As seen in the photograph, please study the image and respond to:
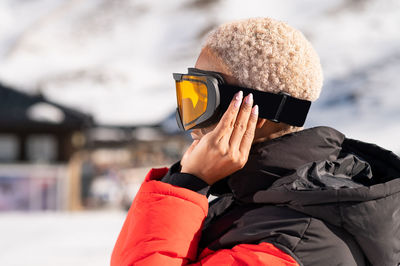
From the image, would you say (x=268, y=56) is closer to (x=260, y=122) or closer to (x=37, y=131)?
(x=260, y=122)

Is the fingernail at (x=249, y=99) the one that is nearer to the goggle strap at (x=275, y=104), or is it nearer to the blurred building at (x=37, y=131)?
the goggle strap at (x=275, y=104)

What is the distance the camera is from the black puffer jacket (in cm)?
109

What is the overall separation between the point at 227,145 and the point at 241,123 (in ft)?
0.23

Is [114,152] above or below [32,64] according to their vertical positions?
below

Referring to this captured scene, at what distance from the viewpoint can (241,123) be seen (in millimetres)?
1200

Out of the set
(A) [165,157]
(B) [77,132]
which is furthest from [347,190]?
(A) [165,157]

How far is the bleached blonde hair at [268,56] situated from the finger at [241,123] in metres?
0.06

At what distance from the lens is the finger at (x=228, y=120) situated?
1190 mm

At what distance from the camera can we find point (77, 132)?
51.3 feet

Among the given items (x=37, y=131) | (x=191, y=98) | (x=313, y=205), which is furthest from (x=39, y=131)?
(x=313, y=205)

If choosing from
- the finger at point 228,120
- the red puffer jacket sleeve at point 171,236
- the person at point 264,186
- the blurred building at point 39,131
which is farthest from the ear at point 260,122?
the blurred building at point 39,131


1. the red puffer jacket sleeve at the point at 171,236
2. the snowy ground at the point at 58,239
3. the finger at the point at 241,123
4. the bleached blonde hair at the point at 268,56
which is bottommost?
the snowy ground at the point at 58,239

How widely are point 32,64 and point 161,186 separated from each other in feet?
664

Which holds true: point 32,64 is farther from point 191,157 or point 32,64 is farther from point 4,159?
point 191,157
